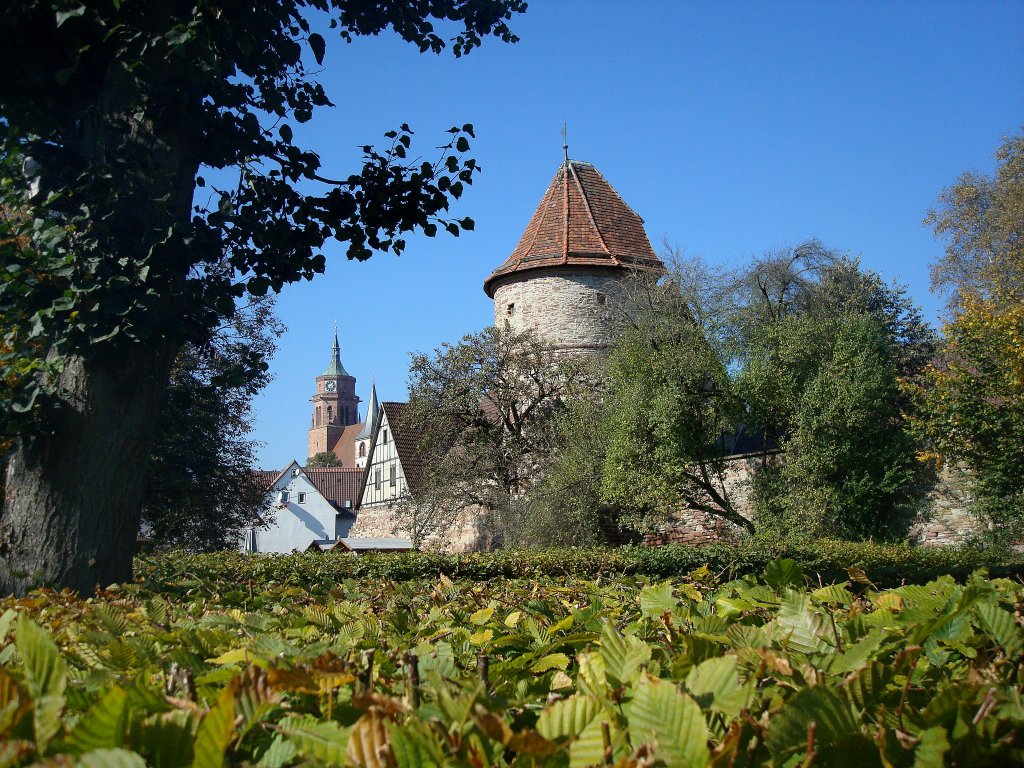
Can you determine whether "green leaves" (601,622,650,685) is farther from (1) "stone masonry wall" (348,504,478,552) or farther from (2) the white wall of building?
(2) the white wall of building

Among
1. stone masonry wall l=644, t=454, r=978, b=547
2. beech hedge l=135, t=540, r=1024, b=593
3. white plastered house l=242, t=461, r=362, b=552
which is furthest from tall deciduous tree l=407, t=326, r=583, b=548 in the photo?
white plastered house l=242, t=461, r=362, b=552

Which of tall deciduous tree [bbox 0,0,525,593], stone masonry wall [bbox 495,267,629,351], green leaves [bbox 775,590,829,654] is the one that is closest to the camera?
green leaves [bbox 775,590,829,654]

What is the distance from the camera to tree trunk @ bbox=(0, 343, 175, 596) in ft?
17.8

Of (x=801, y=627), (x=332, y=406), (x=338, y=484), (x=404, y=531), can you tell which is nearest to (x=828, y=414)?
(x=404, y=531)

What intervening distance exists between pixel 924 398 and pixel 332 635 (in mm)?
19801

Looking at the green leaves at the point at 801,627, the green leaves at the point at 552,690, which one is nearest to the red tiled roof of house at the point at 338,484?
the green leaves at the point at 552,690

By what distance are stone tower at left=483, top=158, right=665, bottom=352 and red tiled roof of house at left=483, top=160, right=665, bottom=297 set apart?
0.11 feet

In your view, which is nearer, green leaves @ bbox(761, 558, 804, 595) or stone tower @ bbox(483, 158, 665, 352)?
green leaves @ bbox(761, 558, 804, 595)

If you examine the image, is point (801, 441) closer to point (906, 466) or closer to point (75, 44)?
point (906, 466)

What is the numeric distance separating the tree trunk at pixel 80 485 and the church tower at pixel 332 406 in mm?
111710

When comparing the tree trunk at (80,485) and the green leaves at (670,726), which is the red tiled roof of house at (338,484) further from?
the green leaves at (670,726)

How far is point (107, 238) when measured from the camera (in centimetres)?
550

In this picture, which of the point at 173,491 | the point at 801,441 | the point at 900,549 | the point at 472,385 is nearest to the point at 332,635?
the point at 900,549

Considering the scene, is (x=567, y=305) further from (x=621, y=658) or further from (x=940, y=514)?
(x=621, y=658)
